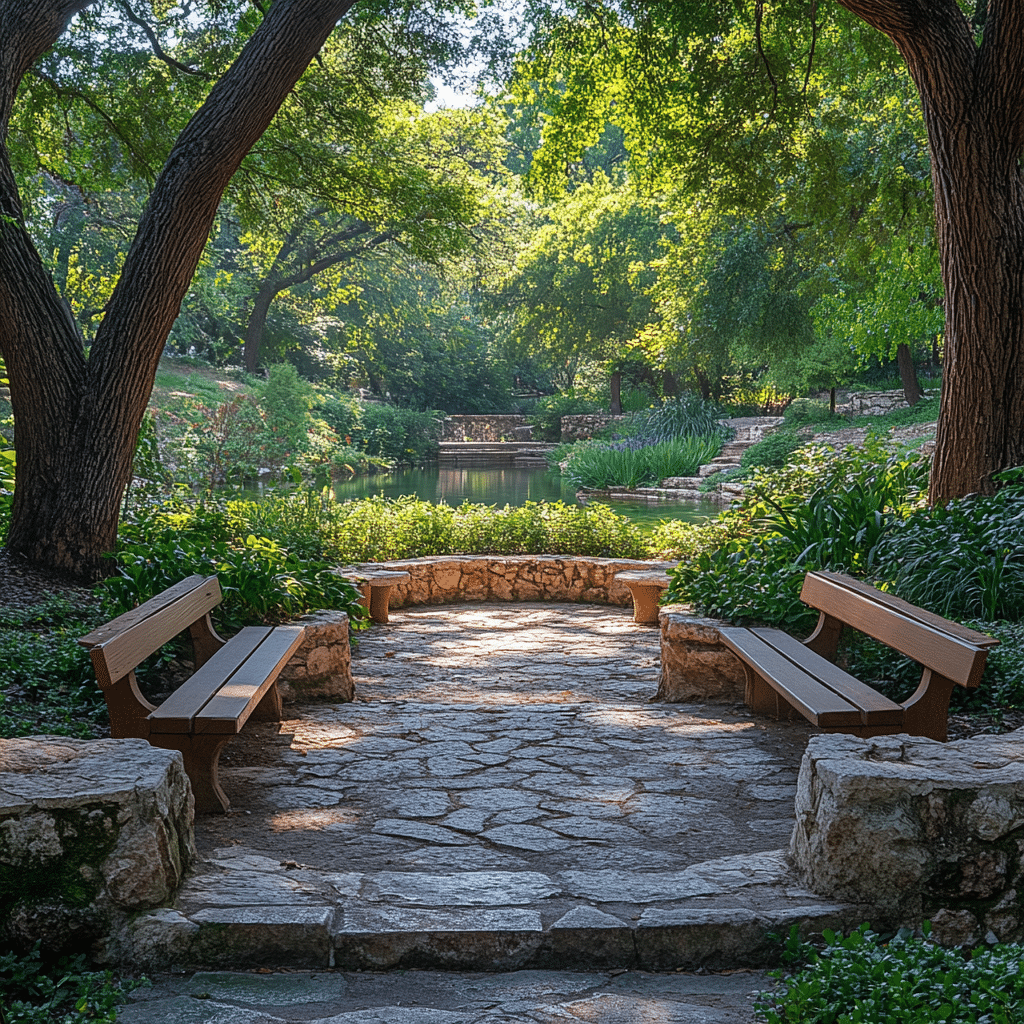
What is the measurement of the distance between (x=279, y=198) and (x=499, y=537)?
4.47 meters

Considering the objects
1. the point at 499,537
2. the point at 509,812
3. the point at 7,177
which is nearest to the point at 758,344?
the point at 499,537

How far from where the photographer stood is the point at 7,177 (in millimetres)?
6527

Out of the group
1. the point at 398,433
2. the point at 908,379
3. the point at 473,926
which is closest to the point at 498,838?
the point at 473,926

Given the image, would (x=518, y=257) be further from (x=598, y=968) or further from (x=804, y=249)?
(x=598, y=968)

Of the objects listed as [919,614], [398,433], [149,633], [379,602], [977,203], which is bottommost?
[379,602]

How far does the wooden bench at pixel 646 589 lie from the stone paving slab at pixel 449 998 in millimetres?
5626

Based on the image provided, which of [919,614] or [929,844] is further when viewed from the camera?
[919,614]

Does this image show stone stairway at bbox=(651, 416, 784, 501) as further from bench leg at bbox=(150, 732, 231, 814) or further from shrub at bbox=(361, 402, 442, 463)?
bench leg at bbox=(150, 732, 231, 814)

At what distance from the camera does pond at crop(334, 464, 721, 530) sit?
18.9 metres

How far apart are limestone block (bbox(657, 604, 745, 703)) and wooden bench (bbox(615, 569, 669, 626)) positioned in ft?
7.52

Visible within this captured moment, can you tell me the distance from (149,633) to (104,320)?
3602 millimetres

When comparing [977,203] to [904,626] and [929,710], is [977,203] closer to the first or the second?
[904,626]

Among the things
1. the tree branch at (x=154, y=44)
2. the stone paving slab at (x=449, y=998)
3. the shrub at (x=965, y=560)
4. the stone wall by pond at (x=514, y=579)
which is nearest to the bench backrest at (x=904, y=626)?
the shrub at (x=965, y=560)

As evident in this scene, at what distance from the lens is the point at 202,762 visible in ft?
12.1
